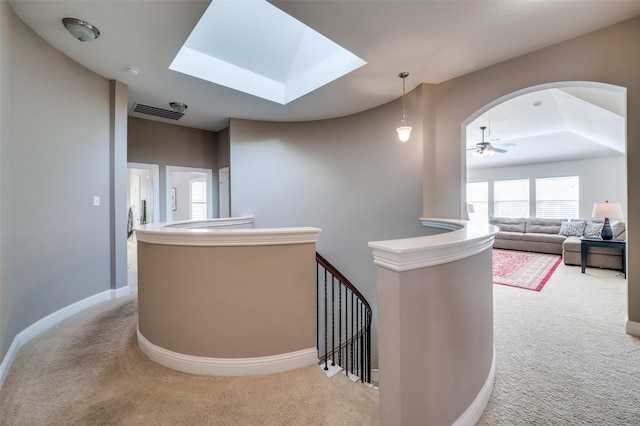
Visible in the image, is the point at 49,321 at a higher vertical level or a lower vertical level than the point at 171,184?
lower

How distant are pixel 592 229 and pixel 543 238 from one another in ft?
3.09

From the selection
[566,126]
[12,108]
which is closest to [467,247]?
[12,108]

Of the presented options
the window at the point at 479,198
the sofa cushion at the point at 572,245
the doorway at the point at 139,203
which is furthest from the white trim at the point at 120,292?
the window at the point at 479,198

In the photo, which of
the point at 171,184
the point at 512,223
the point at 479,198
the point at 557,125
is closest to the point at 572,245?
the point at 557,125

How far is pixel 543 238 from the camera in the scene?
7.09 metres

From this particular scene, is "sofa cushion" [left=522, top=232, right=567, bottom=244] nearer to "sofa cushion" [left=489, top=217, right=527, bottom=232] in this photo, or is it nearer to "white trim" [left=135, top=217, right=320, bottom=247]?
"sofa cushion" [left=489, top=217, right=527, bottom=232]

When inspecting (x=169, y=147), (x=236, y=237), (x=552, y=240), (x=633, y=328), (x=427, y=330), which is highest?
(x=169, y=147)

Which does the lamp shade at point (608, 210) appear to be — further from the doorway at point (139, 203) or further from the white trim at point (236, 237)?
the doorway at point (139, 203)

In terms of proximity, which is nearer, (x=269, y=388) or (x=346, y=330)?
(x=269, y=388)

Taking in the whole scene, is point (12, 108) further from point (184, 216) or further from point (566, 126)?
point (566, 126)

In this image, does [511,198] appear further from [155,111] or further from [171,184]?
[155,111]

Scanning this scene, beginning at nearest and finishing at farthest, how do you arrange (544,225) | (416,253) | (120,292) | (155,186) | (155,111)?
1. (416,253)
2. (120,292)
3. (155,111)
4. (155,186)
5. (544,225)

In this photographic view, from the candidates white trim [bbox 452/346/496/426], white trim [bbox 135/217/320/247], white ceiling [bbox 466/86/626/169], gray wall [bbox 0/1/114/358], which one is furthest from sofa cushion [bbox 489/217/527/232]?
gray wall [bbox 0/1/114/358]

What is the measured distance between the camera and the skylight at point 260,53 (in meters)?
3.30
